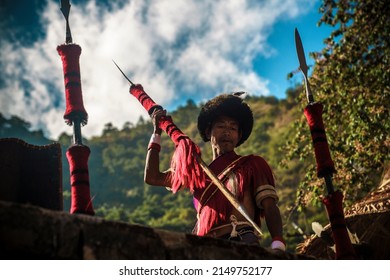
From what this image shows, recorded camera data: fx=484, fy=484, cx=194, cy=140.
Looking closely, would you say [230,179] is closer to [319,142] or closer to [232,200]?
[232,200]

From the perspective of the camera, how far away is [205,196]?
406 cm

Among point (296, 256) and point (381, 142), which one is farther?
point (381, 142)

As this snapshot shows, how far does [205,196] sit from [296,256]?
1413 mm

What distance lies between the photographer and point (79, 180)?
10.5 ft

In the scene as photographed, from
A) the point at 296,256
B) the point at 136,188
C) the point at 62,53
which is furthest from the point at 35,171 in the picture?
the point at 136,188

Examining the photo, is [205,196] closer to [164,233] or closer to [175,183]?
Result: [175,183]

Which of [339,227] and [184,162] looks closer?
[339,227]

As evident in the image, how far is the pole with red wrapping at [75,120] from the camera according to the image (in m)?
3.12

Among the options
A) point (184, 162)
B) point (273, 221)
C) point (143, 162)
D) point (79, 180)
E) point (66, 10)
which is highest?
point (143, 162)

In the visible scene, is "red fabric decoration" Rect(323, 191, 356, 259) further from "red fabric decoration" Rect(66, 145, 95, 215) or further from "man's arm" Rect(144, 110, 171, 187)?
"red fabric decoration" Rect(66, 145, 95, 215)

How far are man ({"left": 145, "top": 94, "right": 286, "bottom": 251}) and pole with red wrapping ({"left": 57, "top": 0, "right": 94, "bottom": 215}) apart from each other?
863 mm

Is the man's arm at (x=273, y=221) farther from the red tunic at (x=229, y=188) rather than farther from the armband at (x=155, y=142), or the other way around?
the armband at (x=155, y=142)

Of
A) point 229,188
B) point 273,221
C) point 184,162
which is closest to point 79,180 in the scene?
point 184,162

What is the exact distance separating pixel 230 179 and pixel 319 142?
2.62 ft
